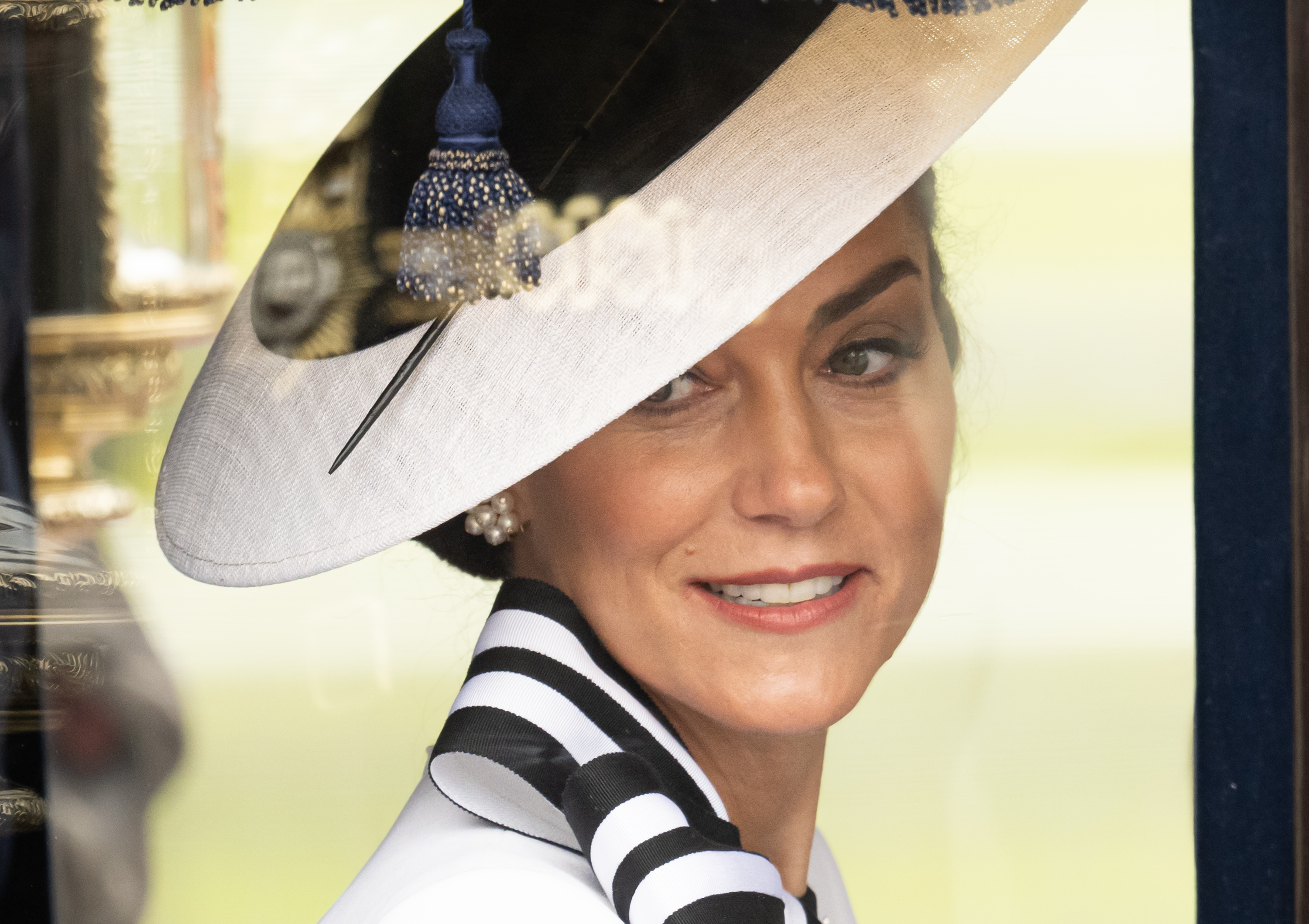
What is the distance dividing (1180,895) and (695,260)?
2.99 ft

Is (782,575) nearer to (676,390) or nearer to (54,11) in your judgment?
(676,390)

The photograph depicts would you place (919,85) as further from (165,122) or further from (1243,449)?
(165,122)

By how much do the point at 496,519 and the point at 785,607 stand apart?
31 cm

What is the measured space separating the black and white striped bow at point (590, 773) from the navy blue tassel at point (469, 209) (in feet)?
1.15

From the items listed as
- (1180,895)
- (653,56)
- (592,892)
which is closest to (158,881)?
(592,892)

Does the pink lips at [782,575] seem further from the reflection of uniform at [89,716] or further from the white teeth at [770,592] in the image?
the reflection of uniform at [89,716]

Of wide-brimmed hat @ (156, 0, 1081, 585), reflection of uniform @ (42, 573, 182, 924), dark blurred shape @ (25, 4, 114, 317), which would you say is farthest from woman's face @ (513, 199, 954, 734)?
dark blurred shape @ (25, 4, 114, 317)

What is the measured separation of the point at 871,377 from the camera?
125cm

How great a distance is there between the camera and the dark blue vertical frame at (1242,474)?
1291 millimetres

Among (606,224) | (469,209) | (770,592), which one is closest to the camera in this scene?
(469,209)

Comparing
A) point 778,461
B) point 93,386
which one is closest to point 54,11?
point 93,386

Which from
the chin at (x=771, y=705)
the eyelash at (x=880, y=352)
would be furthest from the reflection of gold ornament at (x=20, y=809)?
the eyelash at (x=880, y=352)

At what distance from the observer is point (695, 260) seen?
1.11 m

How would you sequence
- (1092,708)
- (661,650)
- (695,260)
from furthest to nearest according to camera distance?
(1092,708) < (661,650) < (695,260)
